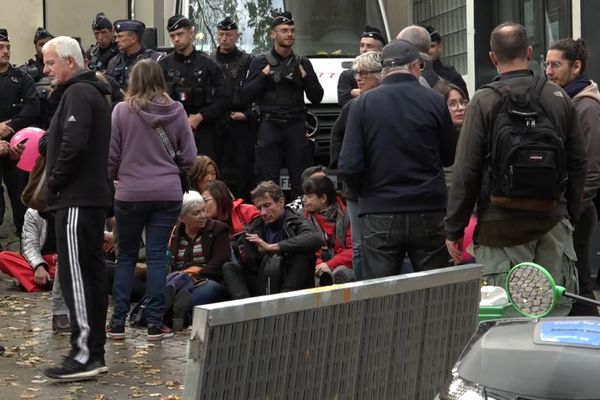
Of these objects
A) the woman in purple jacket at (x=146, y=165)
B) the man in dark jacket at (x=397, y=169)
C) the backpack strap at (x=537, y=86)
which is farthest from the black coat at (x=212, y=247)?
the backpack strap at (x=537, y=86)

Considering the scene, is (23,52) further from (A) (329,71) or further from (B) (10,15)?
(A) (329,71)

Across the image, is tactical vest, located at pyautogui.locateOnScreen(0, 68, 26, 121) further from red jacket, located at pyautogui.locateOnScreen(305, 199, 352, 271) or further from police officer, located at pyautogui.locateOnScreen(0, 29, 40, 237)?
red jacket, located at pyautogui.locateOnScreen(305, 199, 352, 271)

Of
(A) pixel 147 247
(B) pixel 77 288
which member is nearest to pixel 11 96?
(A) pixel 147 247

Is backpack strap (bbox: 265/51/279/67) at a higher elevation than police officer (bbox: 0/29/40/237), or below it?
higher

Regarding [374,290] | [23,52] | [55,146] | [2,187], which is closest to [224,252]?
[55,146]

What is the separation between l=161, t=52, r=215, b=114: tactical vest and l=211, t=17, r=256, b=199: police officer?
19.2 inches

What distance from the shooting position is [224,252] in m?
10.7

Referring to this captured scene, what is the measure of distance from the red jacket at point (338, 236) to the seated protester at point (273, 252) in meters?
0.37

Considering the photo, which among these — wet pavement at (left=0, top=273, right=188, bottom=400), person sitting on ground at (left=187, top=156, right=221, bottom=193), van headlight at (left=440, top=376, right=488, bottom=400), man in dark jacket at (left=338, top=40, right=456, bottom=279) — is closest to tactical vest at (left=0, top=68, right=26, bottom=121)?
person sitting on ground at (left=187, top=156, right=221, bottom=193)

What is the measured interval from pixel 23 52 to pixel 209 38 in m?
8.14

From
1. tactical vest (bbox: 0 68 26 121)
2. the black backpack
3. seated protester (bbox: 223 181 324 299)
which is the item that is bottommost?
seated protester (bbox: 223 181 324 299)

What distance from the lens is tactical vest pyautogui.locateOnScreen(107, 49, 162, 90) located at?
44.6 ft

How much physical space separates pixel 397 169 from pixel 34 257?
17.0ft

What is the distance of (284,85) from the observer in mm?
13328
